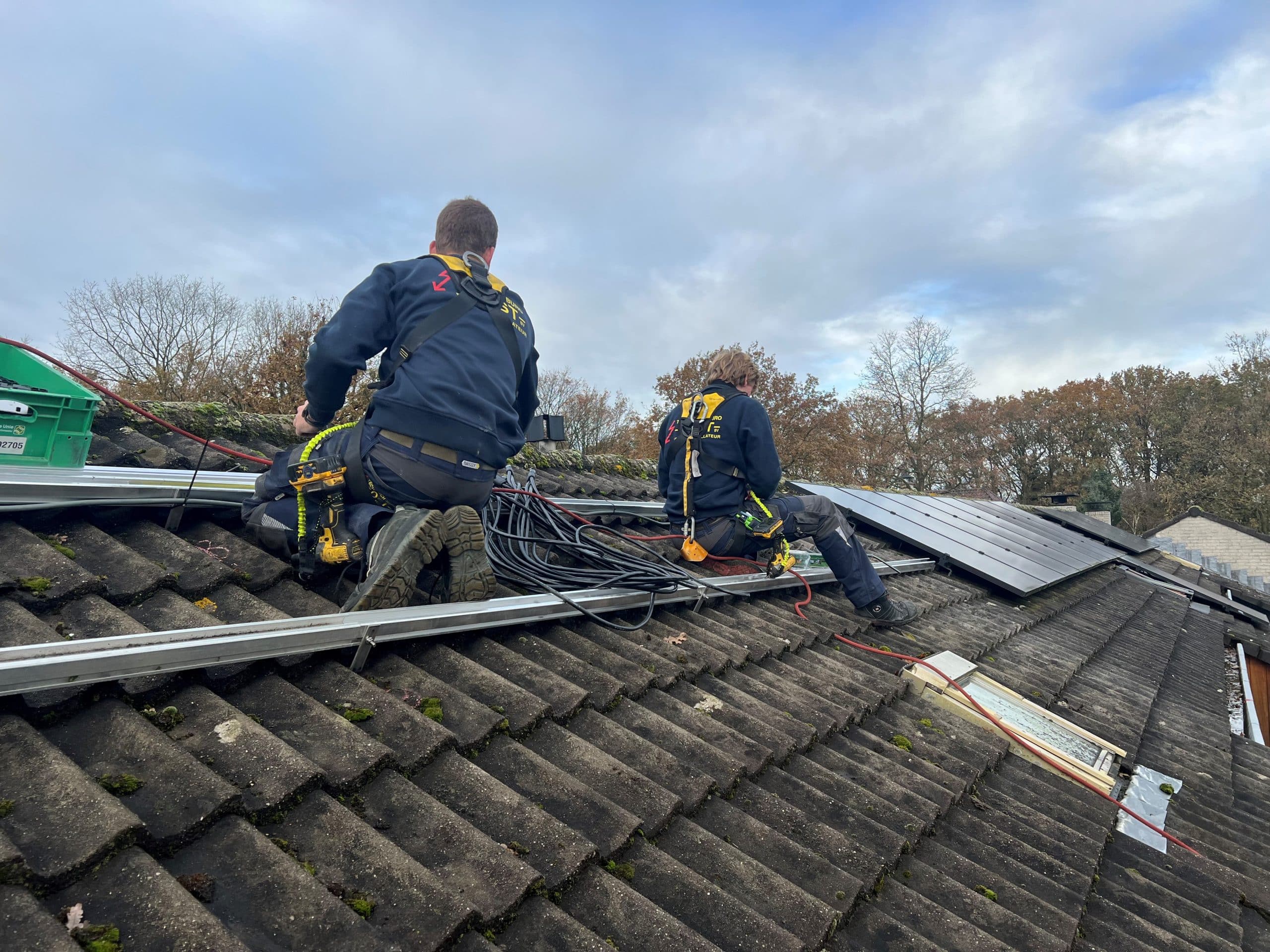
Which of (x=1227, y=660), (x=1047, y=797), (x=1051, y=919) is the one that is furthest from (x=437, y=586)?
(x=1227, y=660)

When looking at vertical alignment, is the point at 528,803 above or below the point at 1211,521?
below

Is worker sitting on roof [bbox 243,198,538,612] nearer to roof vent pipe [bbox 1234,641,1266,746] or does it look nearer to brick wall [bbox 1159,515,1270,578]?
roof vent pipe [bbox 1234,641,1266,746]

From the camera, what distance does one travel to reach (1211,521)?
24.9 metres

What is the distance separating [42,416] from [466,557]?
1.60 metres

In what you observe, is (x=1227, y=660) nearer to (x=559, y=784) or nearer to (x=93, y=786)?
(x=559, y=784)

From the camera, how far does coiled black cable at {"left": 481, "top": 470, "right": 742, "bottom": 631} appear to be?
3062mm

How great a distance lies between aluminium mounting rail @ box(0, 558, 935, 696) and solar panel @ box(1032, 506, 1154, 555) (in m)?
13.8

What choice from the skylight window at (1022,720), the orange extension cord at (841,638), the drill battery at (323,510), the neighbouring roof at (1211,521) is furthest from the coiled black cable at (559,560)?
the neighbouring roof at (1211,521)

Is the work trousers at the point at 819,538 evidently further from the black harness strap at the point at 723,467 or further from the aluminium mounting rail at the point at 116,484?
the aluminium mounting rail at the point at 116,484

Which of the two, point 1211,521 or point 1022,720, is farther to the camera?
point 1211,521

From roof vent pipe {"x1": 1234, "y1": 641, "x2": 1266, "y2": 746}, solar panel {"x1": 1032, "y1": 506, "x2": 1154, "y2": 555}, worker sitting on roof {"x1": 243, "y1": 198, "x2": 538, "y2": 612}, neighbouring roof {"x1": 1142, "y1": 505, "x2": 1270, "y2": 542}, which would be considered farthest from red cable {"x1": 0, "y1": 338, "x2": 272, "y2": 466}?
neighbouring roof {"x1": 1142, "y1": 505, "x2": 1270, "y2": 542}

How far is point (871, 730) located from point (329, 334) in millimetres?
2559

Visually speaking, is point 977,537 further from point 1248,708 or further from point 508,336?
point 508,336

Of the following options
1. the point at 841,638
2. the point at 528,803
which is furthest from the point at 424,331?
the point at 841,638
